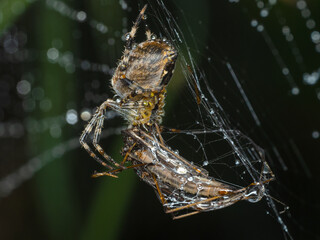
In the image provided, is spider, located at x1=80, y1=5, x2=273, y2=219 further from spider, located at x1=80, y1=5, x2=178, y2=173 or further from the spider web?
the spider web

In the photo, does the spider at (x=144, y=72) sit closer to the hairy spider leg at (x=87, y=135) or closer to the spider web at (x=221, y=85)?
the hairy spider leg at (x=87, y=135)

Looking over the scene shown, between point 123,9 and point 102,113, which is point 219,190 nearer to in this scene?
point 102,113

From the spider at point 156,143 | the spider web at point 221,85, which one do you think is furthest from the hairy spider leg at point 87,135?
the spider web at point 221,85

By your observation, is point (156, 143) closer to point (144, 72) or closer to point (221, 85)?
point (144, 72)

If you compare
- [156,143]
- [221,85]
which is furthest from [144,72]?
[221,85]

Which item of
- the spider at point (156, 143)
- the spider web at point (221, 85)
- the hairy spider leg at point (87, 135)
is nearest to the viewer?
the spider at point (156, 143)

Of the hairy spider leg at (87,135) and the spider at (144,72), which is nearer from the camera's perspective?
the spider at (144,72)
